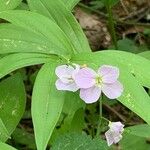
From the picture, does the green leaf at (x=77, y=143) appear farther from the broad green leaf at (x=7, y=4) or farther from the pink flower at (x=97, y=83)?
the broad green leaf at (x=7, y=4)

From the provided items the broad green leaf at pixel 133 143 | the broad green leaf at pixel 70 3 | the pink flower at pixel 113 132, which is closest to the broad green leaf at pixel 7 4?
the broad green leaf at pixel 70 3

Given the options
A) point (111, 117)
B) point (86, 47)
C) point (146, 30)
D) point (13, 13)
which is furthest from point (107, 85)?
point (146, 30)

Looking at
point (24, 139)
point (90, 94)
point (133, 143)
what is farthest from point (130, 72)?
point (24, 139)

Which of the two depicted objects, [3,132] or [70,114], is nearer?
[3,132]

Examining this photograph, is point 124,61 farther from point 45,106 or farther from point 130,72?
point 45,106

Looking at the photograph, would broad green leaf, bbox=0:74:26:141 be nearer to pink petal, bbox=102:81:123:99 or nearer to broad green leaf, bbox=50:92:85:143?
broad green leaf, bbox=50:92:85:143

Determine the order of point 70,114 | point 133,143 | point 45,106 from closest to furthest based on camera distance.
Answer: point 45,106 → point 70,114 → point 133,143
